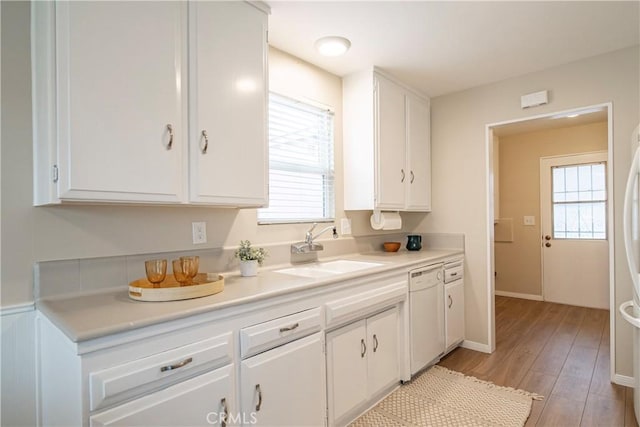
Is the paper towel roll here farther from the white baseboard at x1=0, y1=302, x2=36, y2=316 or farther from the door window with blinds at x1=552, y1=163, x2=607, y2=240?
the door window with blinds at x1=552, y1=163, x2=607, y2=240

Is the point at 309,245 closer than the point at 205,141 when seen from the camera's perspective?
No

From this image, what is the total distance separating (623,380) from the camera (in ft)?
8.13

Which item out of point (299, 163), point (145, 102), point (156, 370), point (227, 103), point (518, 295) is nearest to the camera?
point (156, 370)

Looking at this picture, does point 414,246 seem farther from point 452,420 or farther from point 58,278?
point 58,278

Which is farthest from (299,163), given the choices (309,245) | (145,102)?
(145,102)

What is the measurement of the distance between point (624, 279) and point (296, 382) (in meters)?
2.50

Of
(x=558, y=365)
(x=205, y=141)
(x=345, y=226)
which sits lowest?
(x=558, y=365)

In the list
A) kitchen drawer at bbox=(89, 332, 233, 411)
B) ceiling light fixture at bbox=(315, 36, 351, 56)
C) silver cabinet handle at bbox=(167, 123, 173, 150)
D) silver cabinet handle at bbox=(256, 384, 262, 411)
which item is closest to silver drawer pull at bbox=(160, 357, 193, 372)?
kitchen drawer at bbox=(89, 332, 233, 411)

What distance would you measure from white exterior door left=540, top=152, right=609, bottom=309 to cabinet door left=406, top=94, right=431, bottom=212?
2.57 meters

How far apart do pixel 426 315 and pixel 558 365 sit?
1.25 metres

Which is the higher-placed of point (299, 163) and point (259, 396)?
point (299, 163)

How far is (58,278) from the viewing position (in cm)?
147

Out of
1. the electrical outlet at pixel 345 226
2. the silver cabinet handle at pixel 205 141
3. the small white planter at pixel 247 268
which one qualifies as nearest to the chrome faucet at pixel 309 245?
the electrical outlet at pixel 345 226

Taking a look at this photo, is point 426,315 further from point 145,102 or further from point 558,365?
point 145,102
